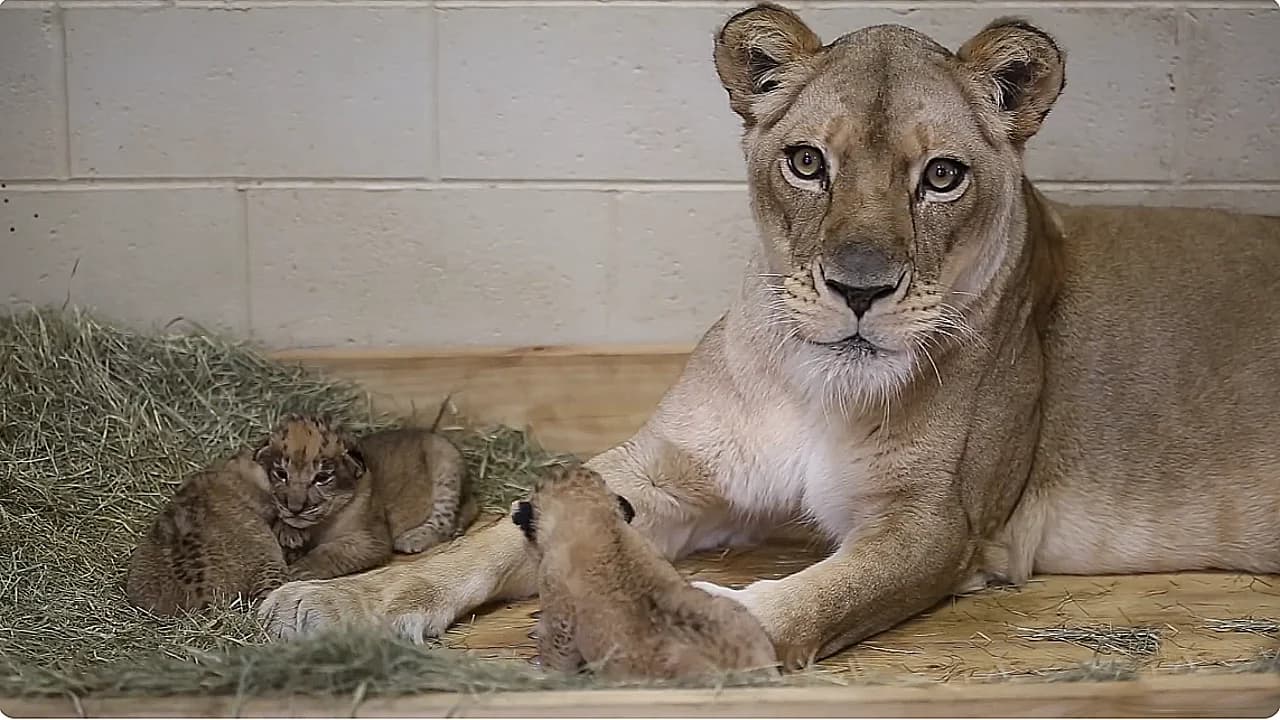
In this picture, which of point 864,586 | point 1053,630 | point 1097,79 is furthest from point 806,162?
point 1097,79

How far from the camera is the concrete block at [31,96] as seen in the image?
3615mm

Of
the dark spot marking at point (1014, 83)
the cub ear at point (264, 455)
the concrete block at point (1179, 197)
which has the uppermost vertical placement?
the dark spot marking at point (1014, 83)

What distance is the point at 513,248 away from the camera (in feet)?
12.4

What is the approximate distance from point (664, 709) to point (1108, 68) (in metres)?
2.30

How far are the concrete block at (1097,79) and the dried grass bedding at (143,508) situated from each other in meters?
1.40

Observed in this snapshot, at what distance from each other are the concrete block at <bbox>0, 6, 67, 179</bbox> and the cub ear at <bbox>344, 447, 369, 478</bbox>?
1292 mm

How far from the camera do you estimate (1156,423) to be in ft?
9.86

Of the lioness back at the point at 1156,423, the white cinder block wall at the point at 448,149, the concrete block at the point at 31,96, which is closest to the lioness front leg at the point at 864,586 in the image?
the lioness back at the point at 1156,423

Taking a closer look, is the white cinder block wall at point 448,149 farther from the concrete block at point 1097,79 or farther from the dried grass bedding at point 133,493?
the dried grass bedding at point 133,493

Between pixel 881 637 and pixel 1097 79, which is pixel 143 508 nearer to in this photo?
pixel 881 637

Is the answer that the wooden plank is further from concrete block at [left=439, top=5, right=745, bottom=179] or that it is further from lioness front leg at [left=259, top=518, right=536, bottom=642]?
lioness front leg at [left=259, top=518, right=536, bottom=642]

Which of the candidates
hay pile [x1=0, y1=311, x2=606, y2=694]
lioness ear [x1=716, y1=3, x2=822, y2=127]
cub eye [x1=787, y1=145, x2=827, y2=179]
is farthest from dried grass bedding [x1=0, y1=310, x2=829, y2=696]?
lioness ear [x1=716, y1=3, x2=822, y2=127]

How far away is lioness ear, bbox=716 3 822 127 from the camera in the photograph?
269cm

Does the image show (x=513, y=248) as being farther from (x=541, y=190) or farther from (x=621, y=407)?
(x=621, y=407)
